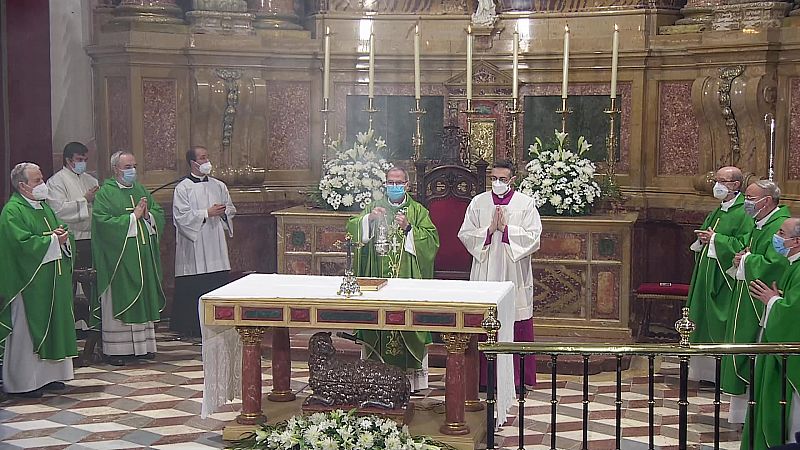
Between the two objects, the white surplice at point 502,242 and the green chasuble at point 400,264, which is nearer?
the green chasuble at point 400,264

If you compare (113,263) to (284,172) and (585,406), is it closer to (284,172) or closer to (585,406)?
(284,172)

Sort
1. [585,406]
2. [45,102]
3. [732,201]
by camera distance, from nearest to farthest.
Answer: [585,406] → [732,201] → [45,102]

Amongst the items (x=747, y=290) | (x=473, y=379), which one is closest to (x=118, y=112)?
(x=473, y=379)

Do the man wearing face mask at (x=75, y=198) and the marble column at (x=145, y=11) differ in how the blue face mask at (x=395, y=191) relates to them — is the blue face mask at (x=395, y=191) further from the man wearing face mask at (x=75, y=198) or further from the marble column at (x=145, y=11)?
the marble column at (x=145, y=11)

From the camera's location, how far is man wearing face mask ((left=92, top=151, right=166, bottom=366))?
10492 mm

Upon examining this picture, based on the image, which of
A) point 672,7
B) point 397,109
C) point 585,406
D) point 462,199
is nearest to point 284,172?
point 397,109

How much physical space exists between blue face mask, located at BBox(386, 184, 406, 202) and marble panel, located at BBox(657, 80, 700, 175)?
3837 mm

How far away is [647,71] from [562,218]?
6.96 ft

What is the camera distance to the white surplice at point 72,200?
1088 centimetres

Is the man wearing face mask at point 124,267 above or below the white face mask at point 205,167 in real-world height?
below

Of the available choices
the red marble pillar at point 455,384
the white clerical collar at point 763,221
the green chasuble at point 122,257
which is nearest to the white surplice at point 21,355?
the green chasuble at point 122,257

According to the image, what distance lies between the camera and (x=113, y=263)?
10508 millimetres

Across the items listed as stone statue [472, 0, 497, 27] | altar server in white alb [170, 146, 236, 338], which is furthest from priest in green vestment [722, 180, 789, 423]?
altar server in white alb [170, 146, 236, 338]

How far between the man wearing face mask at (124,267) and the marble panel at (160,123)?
3.85 feet
